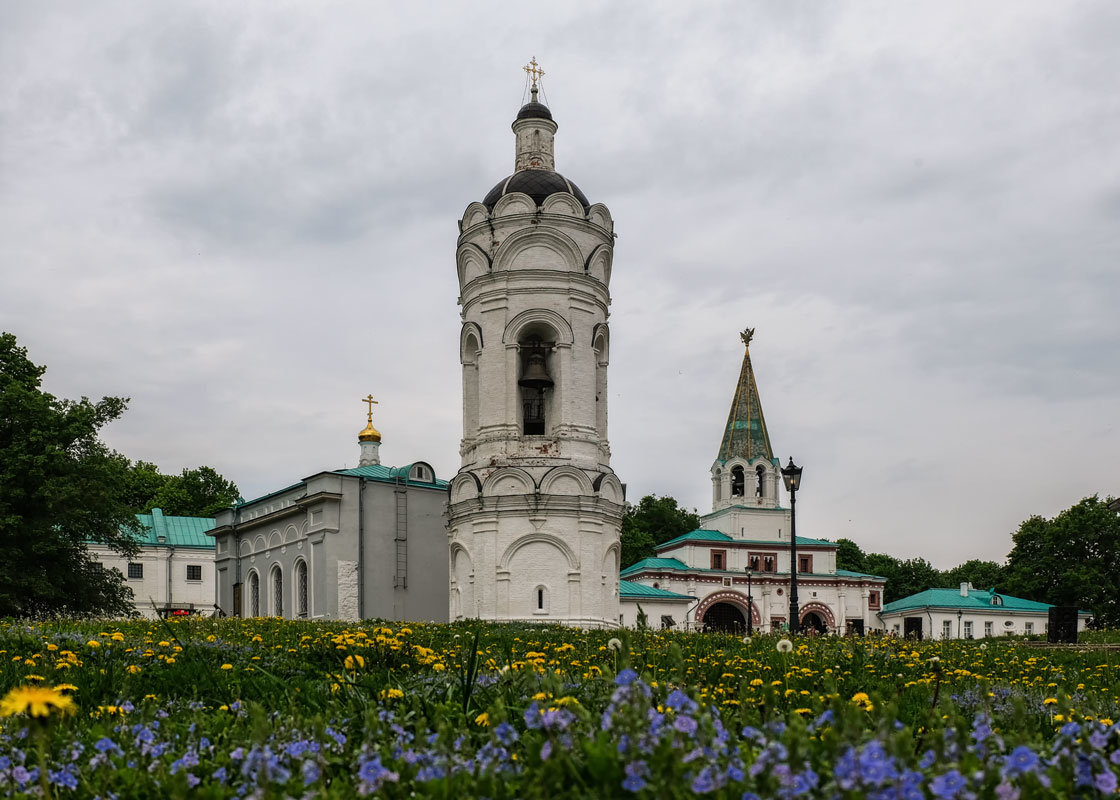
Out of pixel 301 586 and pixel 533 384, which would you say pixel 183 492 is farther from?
pixel 533 384

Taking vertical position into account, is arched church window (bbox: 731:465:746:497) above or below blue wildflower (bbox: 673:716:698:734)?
above

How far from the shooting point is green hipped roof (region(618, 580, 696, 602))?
5528 centimetres

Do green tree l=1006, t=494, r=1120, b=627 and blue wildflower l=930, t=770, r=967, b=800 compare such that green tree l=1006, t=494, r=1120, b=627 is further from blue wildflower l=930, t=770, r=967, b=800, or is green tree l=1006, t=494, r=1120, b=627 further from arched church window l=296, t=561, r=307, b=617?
blue wildflower l=930, t=770, r=967, b=800

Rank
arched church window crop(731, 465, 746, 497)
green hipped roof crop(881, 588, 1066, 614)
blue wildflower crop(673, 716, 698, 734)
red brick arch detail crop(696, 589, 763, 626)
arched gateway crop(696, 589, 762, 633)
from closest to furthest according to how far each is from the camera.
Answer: blue wildflower crop(673, 716, 698, 734)
red brick arch detail crop(696, 589, 763, 626)
arched gateway crop(696, 589, 762, 633)
green hipped roof crop(881, 588, 1066, 614)
arched church window crop(731, 465, 746, 497)

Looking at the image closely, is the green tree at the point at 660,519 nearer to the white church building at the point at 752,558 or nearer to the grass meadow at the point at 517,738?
the white church building at the point at 752,558


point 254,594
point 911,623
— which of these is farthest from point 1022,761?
point 911,623

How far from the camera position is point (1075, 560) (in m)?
60.2

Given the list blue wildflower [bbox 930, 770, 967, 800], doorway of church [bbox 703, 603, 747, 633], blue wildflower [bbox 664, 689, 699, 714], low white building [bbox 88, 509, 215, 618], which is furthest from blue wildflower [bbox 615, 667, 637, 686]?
doorway of church [bbox 703, 603, 747, 633]

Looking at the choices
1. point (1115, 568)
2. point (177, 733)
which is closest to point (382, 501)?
point (177, 733)

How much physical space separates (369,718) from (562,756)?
29.2 inches

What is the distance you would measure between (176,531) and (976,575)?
56.8m

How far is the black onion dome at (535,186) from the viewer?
30.2 m

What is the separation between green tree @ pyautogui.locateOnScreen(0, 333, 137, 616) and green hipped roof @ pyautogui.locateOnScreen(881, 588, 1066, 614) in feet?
164

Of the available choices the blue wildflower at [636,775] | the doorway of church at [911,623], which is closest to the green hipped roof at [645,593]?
the doorway of church at [911,623]
